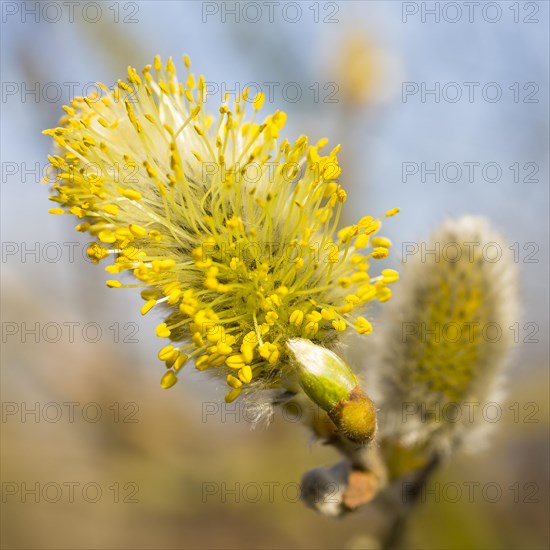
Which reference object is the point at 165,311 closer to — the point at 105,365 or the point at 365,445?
the point at 365,445

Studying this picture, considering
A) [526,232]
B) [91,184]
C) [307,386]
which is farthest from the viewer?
[526,232]

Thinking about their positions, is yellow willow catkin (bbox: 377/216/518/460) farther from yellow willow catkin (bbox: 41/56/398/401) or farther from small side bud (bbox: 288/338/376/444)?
small side bud (bbox: 288/338/376/444)

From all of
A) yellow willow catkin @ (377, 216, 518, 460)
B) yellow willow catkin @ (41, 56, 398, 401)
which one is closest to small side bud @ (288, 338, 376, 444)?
yellow willow catkin @ (41, 56, 398, 401)

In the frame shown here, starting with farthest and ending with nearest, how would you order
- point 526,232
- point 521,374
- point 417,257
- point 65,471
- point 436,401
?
1. point 65,471
2. point 526,232
3. point 521,374
4. point 417,257
5. point 436,401

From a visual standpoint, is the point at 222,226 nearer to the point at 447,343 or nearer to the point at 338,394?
the point at 338,394

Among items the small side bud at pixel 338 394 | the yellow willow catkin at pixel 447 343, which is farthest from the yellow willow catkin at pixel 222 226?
the yellow willow catkin at pixel 447 343

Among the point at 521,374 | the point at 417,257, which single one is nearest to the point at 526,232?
the point at 521,374
